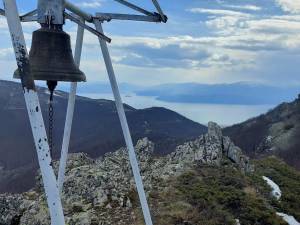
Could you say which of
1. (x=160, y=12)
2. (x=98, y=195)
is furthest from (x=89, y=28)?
(x=98, y=195)

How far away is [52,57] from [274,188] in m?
23.0

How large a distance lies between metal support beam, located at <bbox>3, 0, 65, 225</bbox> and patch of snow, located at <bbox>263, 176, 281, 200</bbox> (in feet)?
76.3

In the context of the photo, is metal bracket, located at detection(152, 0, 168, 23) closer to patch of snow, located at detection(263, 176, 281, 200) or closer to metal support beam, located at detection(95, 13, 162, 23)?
metal support beam, located at detection(95, 13, 162, 23)

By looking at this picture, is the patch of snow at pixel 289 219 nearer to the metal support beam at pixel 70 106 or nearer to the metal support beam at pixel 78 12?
the metal support beam at pixel 70 106

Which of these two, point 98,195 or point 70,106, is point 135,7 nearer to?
point 70,106

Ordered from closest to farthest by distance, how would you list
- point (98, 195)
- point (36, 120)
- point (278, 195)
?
point (36, 120) < point (98, 195) < point (278, 195)

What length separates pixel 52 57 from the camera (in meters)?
8.83

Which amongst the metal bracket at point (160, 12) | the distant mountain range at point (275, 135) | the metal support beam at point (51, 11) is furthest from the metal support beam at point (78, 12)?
the distant mountain range at point (275, 135)

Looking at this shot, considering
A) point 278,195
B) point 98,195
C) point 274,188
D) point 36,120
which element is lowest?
point 278,195

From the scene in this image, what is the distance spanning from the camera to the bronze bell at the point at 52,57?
27.7ft

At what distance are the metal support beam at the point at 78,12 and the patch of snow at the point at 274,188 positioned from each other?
20.6 meters

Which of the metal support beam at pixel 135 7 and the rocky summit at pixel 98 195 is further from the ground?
the metal support beam at pixel 135 7

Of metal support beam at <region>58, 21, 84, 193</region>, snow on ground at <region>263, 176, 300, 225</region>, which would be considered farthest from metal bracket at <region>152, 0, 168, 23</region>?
snow on ground at <region>263, 176, 300, 225</region>

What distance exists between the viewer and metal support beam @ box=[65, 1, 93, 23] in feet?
28.8
